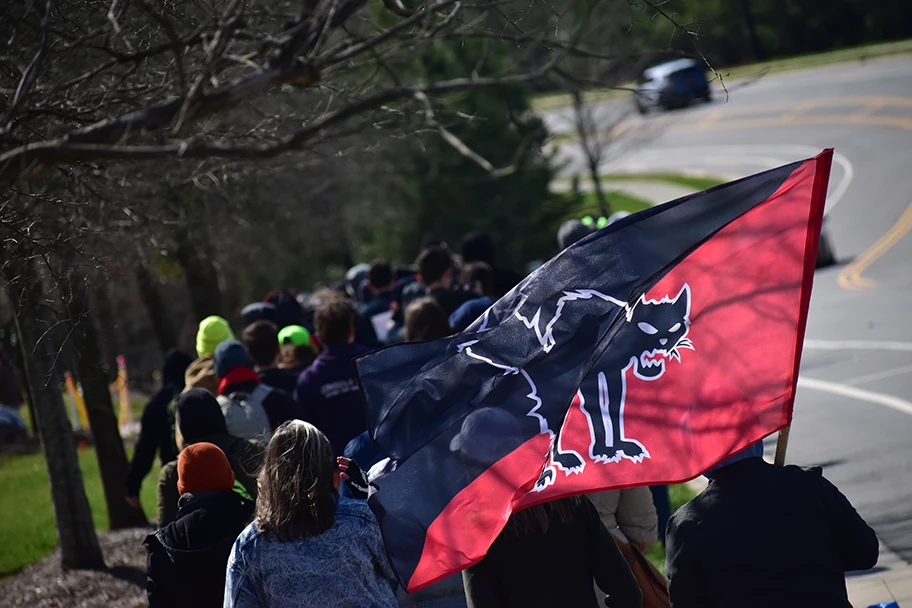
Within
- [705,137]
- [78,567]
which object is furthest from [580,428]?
[705,137]

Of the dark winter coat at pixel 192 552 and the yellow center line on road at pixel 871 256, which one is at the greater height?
the dark winter coat at pixel 192 552

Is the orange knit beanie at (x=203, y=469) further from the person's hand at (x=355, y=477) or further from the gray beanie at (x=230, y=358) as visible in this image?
the gray beanie at (x=230, y=358)

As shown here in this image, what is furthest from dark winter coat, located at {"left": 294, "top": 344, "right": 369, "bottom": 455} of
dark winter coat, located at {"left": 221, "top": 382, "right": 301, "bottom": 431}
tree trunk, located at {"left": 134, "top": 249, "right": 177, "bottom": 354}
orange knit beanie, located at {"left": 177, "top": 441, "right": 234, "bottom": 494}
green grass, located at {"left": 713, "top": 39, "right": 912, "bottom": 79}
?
green grass, located at {"left": 713, "top": 39, "right": 912, "bottom": 79}

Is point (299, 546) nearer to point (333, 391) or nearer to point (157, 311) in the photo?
point (333, 391)

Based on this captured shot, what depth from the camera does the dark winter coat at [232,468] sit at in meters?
6.01

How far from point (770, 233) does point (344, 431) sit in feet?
12.0

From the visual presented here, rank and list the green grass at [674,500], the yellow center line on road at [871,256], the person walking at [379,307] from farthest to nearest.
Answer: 1. the yellow center line on road at [871,256]
2. the person walking at [379,307]
3. the green grass at [674,500]

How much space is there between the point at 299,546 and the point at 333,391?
3.18 m

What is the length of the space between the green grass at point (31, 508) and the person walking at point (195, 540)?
7376 millimetres

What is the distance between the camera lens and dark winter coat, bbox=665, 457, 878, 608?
3832 millimetres

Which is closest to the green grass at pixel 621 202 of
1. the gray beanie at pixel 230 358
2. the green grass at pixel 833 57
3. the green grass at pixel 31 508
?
the green grass at pixel 833 57

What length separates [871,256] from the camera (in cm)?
2391

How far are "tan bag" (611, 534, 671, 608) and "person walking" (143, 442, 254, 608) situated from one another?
5.62 ft

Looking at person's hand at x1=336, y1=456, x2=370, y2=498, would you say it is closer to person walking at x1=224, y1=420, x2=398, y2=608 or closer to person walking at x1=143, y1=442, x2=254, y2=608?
person walking at x1=224, y1=420, x2=398, y2=608
